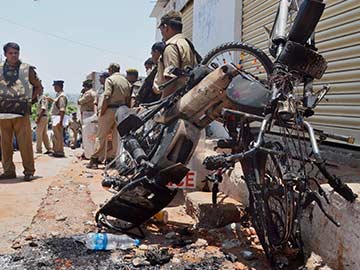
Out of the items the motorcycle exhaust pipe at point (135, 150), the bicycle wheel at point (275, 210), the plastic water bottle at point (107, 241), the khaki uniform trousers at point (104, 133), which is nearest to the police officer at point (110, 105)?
the khaki uniform trousers at point (104, 133)

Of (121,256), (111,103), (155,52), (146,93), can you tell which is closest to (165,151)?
(121,256)

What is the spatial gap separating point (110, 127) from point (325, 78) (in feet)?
14.5

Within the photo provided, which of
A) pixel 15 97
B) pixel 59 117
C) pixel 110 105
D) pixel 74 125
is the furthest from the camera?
pixel 74 125

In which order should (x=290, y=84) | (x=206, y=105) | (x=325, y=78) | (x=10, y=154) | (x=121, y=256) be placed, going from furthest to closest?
1. (x=10, y=154)
2. (x=325, y=78)
3. (x=206, y=105)
4. (x=121, y=256)
5. (x=290, y=84)

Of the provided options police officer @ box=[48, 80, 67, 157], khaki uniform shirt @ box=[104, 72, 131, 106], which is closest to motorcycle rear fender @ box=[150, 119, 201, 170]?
khaki uniform shirt @ box=[104, 72, 131, 106]

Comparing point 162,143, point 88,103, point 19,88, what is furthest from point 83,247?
point 88,103

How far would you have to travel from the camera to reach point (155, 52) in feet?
18.9

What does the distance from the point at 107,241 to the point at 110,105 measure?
458 centimetres

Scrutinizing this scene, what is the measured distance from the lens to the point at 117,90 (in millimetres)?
7480

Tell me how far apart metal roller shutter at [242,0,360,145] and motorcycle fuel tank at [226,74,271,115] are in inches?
49.7

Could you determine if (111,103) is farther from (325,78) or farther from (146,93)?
(325,78)

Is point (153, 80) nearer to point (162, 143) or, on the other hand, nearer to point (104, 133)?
point (162, 143)

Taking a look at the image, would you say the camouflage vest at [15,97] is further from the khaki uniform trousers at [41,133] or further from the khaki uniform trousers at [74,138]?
the khaki uniform trousers at [74,138]

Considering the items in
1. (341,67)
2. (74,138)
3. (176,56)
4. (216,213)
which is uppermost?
(176,56)
